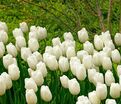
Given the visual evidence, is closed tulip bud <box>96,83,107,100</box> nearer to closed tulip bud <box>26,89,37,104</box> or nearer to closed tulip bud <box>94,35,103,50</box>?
closed tulip bud <box>26,89,37,104</box>

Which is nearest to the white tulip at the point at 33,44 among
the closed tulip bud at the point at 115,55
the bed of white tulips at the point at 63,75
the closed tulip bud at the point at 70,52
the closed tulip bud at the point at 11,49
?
the bed of white tulips at the point at 63,75

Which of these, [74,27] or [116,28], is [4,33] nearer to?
[74,27]

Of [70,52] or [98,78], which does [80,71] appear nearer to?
[98,78]

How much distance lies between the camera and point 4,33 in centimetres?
376

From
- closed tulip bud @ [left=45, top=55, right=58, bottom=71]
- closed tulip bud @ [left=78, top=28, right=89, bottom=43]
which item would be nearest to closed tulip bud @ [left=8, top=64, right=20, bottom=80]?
closed tulip bud @ [left=45, top=55, right=58, bottom=71]

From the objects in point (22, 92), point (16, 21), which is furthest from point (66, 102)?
point (16, 21)

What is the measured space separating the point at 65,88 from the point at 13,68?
388 millimetres

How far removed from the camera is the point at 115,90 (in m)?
2.82

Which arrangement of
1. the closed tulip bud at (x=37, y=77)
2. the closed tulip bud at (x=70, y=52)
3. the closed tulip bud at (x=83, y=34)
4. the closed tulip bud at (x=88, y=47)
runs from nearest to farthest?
the closed tulip bud at (x=37, y=77)
the closed tulip bud at (x=70, y=52)
the closed tulip bud at (x=88, y=47)
the closed tulip bud at (x=83, y=34)

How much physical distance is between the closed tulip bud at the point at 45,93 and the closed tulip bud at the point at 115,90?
0.37 metres

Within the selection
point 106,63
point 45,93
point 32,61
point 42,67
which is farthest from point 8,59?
point 106,63

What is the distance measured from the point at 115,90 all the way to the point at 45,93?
1.38 feet

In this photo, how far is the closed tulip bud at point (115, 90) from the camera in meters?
2.81

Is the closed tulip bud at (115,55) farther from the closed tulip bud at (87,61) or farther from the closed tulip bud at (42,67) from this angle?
the closed tulip bud at (42,67)
